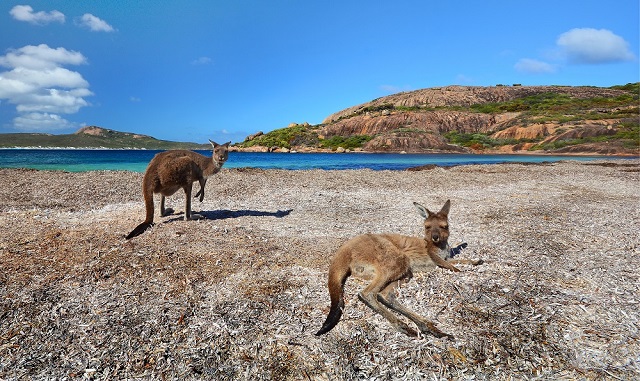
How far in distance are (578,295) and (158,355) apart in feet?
19.2

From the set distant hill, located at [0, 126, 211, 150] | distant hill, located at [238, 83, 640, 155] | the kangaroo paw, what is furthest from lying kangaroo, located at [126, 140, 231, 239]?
distant hill, located at [0, 126, 211, 150]

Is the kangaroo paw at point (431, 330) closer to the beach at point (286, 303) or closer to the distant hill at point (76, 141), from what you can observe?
the beach at point (286, 303)

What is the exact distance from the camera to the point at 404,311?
4.65 metres

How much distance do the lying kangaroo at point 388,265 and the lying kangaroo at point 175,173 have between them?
5.21 meters

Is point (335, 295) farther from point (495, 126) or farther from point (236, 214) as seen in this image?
point (495, 126)

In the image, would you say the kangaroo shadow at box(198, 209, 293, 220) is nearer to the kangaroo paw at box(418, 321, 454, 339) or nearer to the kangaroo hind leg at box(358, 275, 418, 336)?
the kangaroo hind leg at box(358, 275, 418, 336)

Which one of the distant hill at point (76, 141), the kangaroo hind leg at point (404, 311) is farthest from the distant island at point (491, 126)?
the kangaroo hind leg at point (404, 311)

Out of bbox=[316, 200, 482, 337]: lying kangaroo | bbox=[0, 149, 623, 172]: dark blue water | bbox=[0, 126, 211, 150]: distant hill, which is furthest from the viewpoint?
bbox=[0, 126, 211, 150]: distant hill

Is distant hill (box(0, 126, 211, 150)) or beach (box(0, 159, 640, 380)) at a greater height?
distant hill (box(0, 126, 211, 150))

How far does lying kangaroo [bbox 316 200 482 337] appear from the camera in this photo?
14.9ft

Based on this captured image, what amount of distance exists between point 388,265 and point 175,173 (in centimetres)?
635

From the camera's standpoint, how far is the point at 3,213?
424 inches

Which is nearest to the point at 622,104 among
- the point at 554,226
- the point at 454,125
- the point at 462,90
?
the point at 454,125

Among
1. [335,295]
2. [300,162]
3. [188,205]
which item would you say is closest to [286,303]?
[335,295]
